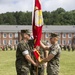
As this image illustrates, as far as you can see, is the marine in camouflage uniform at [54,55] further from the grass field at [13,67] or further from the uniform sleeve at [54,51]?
the grass field at [13,67]

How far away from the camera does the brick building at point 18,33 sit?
11725cm

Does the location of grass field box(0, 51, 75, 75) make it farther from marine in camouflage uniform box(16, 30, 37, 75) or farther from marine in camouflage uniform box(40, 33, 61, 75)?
marine in camouflage uniform box(40, 33, 61, 75)

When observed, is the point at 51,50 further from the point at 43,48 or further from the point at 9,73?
the point at 9,73

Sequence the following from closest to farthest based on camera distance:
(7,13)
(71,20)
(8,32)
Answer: (8,32), (71,20), (7,13)

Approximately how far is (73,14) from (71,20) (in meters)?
7.08

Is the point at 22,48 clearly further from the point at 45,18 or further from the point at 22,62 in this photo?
the point at 45,18

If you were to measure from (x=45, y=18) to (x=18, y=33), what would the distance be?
1645 inches

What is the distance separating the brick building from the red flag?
352 ft

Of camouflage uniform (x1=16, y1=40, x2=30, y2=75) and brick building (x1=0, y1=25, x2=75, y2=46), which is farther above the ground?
camouflage uniform (x1=16, y1=40, x2=30, y2=75)

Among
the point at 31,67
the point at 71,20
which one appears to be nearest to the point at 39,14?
the point at 31,67

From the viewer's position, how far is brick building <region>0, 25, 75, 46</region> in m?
117

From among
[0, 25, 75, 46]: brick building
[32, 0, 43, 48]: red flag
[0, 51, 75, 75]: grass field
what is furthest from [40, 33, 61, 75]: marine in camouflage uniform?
[0, 25, 75, 46]: brick building

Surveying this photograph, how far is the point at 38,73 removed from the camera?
33.7 ft

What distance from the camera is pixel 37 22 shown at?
9016 mm
